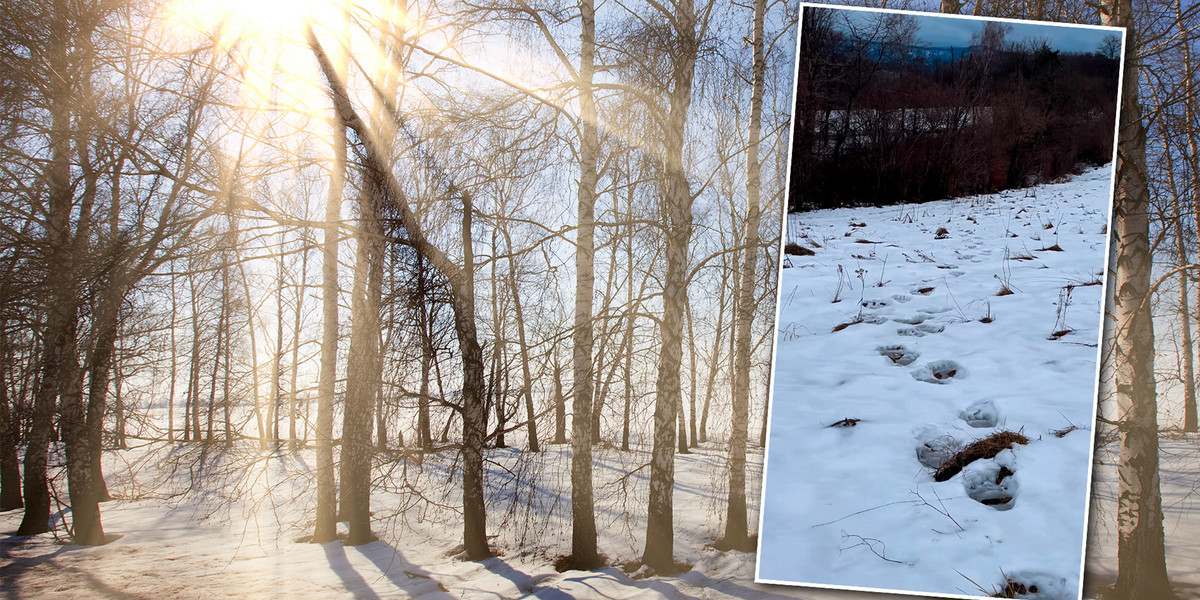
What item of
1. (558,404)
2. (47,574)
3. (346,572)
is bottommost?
(346,572)

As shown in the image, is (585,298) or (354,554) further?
(354,554)

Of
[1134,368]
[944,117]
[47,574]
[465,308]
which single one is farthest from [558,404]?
[47,574]

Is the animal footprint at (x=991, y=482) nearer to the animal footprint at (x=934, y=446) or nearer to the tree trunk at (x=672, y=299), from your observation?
the animal footprint at (x=934, y=446)

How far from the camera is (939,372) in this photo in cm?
254

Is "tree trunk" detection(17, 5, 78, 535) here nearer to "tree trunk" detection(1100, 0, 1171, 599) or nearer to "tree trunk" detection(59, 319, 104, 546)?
"tree trunk" detection(59, 319, 104, 546)

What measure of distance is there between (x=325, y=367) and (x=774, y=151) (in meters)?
4.43

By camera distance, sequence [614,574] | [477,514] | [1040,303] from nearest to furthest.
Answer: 1. [1040,303]
2. [614,574]
3. [477,514]

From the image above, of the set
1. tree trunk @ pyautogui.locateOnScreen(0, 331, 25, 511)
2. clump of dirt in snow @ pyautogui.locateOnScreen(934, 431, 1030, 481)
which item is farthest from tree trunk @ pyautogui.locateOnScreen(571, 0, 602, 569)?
tree trunk @ pyautogui.locateOnScreen(0, 331, 25, 511)

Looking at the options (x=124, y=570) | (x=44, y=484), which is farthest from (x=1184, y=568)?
(x=44, y=484)

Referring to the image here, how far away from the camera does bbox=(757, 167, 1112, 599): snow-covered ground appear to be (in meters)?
2.48

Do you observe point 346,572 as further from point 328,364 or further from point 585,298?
point 585,298

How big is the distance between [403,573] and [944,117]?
468 cm

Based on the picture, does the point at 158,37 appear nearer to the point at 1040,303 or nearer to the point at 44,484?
the point at 44,484

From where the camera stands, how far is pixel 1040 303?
8.54 feet
